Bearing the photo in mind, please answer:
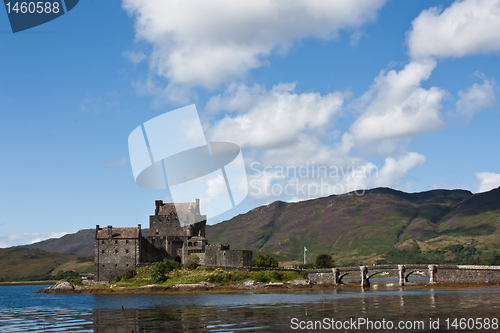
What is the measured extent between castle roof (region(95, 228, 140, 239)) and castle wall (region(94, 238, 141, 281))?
0.79m

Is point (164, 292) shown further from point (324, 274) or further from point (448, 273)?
point (448, 273)

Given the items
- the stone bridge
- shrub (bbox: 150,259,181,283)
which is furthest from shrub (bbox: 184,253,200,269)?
the stone bridge

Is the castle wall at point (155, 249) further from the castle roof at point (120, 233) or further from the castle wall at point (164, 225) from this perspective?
the castle wall at point (164, 225)

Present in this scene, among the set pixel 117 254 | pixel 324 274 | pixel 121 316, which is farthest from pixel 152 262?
pixel 121 316

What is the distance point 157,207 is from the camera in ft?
337

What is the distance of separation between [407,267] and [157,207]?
5594 centimetres

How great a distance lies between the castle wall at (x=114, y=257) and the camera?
288ft

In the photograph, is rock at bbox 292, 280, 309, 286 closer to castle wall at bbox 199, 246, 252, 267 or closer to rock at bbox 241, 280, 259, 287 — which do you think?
rock at bbox 241, 280, 259, 287

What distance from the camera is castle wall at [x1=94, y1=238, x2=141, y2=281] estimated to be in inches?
3460

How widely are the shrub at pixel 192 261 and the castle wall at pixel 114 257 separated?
9.77 meters

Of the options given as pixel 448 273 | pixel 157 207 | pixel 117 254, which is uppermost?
pixel 157 207

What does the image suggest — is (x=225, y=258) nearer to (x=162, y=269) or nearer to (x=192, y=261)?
(x=192, y=261)

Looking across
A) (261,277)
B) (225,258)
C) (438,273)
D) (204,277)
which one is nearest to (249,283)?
(261,277)

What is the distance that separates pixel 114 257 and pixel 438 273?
2548 inches
